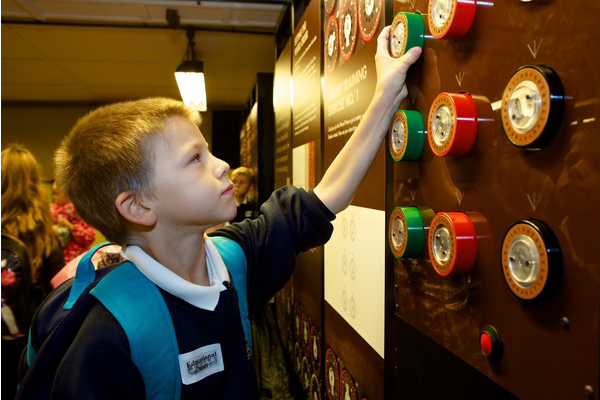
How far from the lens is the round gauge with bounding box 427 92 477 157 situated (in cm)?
74

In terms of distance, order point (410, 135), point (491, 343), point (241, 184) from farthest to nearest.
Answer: point (241, 184)
point (410, 135)
point (491, 343)

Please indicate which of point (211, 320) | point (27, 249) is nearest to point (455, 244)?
point (211, 320)

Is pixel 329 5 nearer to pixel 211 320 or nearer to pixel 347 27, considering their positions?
pixel 347 27

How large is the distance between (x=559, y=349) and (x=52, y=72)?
6720mm

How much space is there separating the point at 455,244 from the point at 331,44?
118 cm

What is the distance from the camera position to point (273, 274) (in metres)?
1.18

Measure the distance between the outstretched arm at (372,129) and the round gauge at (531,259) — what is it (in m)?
0.47

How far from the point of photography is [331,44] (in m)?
1.69

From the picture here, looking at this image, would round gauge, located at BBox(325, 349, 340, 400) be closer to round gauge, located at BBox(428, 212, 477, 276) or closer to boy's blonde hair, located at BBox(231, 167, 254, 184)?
round gauge, located at BBox(428, 212, 477, 276)

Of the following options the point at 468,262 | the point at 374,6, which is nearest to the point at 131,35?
the point at 374,6

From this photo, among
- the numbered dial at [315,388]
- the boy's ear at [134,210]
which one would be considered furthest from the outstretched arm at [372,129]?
the numbered dial at [315,388]

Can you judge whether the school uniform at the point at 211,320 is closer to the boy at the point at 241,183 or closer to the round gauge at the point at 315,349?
the round gauge at the point at 315,349

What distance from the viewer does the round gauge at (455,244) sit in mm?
763

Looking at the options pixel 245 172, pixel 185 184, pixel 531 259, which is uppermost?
pixel 245 172
